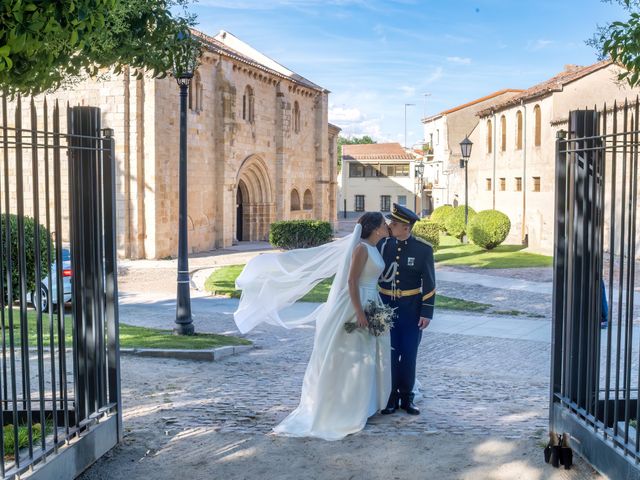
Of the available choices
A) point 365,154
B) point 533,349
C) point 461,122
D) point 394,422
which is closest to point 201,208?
point 533,349

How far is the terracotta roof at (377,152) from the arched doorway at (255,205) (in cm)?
3586

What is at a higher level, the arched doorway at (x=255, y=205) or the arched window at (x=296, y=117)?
the arched window at (x=296, y=117)

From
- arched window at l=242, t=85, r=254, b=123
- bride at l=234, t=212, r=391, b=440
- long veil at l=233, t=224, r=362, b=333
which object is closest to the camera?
bride at l=234, t=212, r=391, b=440

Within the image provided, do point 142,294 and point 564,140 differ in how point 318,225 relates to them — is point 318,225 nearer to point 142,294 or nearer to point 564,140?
point 142,294

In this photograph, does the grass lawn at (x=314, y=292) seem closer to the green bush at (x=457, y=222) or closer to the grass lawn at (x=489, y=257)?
the grass lawn at (x=489, y=257)

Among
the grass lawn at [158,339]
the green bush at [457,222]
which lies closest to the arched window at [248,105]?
the green bush at [457,222]

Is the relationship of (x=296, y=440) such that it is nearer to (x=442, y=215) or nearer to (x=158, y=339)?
(x=158, y=339)

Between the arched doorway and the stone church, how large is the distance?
48 millimetres

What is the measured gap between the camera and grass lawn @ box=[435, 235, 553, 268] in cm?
2259

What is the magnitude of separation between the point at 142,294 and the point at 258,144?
1718cm

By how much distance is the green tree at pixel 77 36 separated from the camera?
4121mm

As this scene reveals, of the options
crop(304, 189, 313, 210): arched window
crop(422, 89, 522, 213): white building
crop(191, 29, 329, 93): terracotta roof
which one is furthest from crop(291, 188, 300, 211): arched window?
crop(422, 89, 522, 213): white building

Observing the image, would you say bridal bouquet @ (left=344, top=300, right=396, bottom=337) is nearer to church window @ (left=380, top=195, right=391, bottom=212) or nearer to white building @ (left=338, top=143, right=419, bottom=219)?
white building @ (left=338, top=143, right=419, bottom=219)

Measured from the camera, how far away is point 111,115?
2475 centimetres
